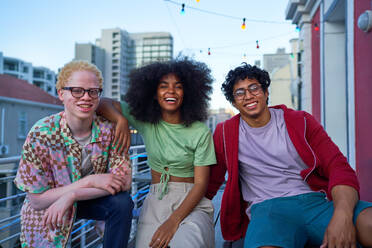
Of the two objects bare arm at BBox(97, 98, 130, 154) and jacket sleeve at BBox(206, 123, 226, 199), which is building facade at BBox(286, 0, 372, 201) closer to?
jacket sleeve at BBox(206, 123, 226, 199)

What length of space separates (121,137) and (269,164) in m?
0.92

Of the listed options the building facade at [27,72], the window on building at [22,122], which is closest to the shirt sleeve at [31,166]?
the window on building at [22,122]

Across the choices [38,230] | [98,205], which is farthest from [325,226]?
[38,230]

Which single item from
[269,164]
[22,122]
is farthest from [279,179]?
[22,122]

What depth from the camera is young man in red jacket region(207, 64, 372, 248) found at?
4.65ft

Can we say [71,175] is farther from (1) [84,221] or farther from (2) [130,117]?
(1) [84,221]

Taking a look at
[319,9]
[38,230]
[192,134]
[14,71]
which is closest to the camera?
[38,230]

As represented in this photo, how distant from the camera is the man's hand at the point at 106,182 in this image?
1.57 meters

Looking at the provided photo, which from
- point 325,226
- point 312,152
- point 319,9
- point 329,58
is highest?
point 319,9

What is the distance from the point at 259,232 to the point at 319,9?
565cm

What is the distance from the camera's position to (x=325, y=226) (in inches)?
58.9

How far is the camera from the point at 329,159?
1665mm

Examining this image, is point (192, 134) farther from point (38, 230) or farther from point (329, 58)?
point (329, 58)

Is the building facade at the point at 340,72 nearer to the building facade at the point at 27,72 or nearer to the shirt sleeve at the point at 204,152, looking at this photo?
the shirt sleeve at the point at 204,152
